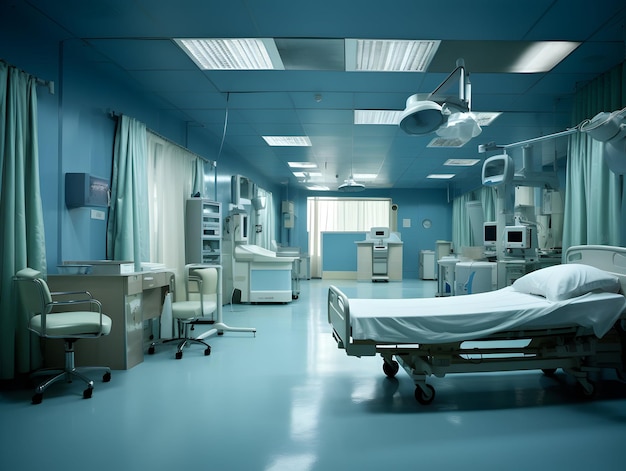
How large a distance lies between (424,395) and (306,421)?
869 mm

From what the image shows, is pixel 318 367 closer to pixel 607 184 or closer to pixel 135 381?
pixel 135 381

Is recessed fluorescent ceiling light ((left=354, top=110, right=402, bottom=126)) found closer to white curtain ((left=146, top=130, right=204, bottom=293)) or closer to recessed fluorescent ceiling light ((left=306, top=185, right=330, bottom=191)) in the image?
white curtain ((left=146, top=130, right=204, bottom=293))

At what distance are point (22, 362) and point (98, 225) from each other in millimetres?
1400

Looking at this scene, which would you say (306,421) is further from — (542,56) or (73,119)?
(542,56)

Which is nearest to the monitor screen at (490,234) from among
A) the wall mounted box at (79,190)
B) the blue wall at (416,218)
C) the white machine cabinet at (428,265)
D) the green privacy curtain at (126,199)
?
the green privacy curtain at (126,199)

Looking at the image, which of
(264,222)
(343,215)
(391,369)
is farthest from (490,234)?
(343,215)

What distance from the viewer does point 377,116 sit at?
19.3ft

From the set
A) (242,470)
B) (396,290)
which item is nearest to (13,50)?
(242,470)

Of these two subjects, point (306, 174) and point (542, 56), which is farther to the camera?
point (306, 174)

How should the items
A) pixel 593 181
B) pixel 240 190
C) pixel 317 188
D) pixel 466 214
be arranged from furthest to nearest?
pixel 317 188 < pixel 466 214 < pixel 240 190 < pixel 593 181

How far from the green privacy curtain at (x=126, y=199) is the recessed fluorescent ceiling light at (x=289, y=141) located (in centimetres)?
303

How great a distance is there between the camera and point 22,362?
325 centimetres

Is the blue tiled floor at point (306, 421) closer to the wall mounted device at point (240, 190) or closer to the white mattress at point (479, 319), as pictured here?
the white mattress at point (479, 319)

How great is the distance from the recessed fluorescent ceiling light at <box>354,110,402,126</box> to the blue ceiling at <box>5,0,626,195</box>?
6.3 inches
